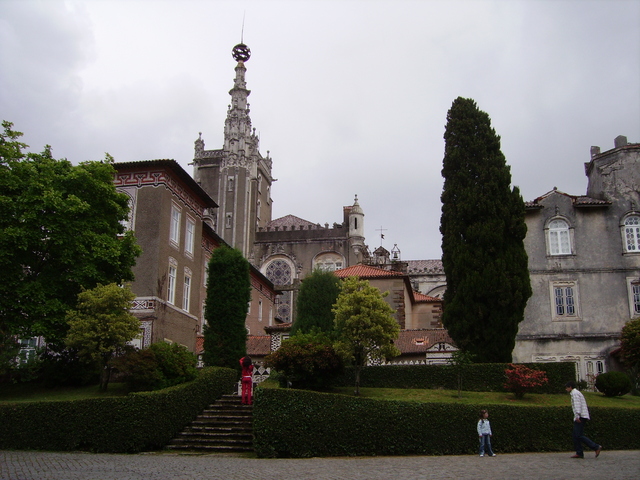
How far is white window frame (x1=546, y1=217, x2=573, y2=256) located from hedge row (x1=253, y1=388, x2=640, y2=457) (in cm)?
1502

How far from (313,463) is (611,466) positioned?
648cm

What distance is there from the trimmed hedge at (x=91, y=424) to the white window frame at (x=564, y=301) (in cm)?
2040

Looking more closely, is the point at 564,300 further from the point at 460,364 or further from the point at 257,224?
the point at 257,224

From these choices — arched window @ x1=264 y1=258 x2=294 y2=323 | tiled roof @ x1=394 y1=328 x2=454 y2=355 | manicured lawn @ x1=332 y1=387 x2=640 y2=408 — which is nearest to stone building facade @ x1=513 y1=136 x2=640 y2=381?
tiled roof @ x1=394 y1=328 x2=454 y2=355

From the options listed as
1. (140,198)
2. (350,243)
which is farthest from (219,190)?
(140,198)

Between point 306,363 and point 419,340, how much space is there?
12583mm

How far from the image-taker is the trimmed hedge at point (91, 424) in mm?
16875

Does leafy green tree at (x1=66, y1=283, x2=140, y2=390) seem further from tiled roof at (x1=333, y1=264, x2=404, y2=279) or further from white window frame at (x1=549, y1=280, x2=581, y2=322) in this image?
white window frame at (x1=549, y1=280, x2=581, y2=322)

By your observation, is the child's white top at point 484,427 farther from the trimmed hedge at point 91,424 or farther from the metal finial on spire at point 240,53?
the metal finial on spire at point 240,53

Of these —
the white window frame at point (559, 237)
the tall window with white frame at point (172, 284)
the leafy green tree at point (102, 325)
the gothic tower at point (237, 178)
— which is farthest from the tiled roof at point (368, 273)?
the gothic tower at point (237, 178)

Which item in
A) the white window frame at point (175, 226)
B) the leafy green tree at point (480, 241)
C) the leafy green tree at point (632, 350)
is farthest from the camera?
the white window frame at point (175, 226)

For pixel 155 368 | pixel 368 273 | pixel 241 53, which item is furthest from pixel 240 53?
pixel 155 368

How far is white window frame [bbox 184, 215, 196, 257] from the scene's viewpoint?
30.7 meters

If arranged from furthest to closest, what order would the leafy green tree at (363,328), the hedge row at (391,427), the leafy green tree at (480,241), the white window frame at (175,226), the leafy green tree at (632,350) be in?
the white window frame at (175,226), the leafy green tree at (480,241), the leafy green tree at (632,350), the leafy green tree at (363,328), the hedge row at (391,427)
